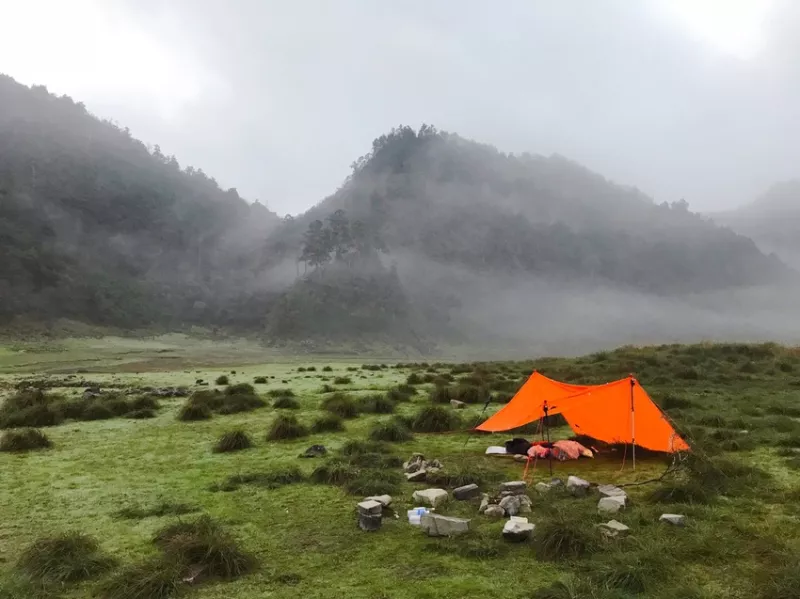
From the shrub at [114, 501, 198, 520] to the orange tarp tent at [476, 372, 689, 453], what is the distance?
6.99m

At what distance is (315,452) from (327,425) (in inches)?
111

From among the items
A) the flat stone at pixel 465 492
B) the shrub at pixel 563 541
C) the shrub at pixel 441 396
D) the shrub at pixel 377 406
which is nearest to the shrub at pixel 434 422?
the shrub at pixel 377 406

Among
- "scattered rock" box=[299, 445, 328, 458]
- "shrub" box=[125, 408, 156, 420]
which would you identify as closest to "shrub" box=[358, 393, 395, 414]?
"scattered rock" box=[299, 445, 328, 458]

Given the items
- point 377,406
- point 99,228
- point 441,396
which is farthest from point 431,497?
point 99,228

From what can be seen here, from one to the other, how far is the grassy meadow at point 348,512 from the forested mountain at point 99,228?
103 m

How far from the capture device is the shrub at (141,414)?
1791 cm

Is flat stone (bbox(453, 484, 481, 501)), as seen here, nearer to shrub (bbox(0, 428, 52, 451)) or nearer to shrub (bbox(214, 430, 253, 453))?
shrub (bbox(214, 430, 253, 453))

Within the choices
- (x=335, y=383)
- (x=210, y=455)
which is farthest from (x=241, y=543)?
(x=335, y=383)

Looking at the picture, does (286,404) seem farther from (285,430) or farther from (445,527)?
(445,527)

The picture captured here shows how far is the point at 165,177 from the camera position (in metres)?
188

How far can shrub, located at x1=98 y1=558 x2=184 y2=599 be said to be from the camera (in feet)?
19.9

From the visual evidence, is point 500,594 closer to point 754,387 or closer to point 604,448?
point 604,448

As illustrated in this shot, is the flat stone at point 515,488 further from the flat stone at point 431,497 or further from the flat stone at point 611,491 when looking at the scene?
the flat stone at point 611,491

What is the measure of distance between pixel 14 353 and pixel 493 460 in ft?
205
